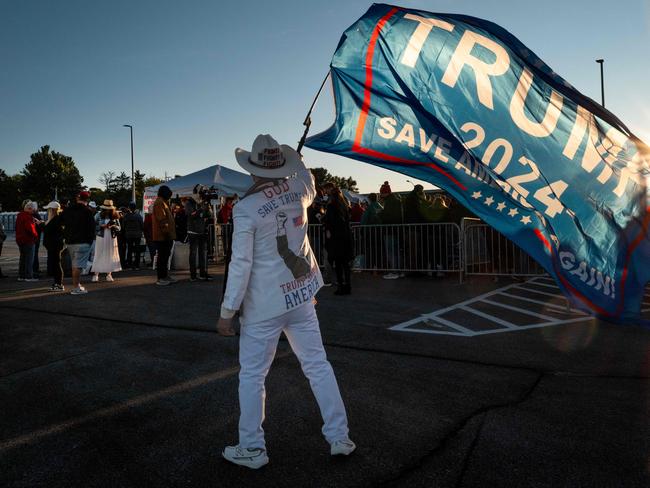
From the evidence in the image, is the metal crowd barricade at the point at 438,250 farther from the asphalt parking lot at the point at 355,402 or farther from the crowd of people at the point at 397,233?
the asphalt parking lot at the point at 355,402

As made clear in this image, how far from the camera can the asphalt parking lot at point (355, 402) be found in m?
2.85

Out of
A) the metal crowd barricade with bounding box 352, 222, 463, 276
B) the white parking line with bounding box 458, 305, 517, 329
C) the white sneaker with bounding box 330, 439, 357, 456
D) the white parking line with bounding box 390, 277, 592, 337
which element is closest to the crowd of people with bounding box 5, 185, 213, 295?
the metal crowd barricade with bounding box 352, 222, 463, 276

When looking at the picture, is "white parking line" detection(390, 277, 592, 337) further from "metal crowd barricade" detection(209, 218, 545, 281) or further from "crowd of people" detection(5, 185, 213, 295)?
"crowd of people" detection(5, 185, 213, 295)

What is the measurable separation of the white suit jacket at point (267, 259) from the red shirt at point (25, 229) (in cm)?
1060

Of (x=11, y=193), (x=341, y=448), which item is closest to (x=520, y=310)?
(x=341, y=448)

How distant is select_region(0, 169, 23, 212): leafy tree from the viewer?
230ft

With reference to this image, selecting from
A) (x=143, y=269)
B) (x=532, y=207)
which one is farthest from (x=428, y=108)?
(x=143, y=269)

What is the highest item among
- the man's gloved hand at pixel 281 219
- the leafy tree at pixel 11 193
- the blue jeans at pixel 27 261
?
the leafy tree at pixel 11 193

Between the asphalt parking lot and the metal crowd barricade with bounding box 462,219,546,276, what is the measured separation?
354cm

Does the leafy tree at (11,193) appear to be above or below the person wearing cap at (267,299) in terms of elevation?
above

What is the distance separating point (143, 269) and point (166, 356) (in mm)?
9682

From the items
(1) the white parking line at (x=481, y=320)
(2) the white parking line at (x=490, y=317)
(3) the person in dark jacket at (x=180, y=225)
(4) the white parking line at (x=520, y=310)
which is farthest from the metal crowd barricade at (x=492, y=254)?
(3) the person in dark jacket at (x=180, y=225)

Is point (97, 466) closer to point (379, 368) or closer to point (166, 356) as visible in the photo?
point (166, 356)

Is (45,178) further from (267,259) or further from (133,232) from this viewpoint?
(267,259)
